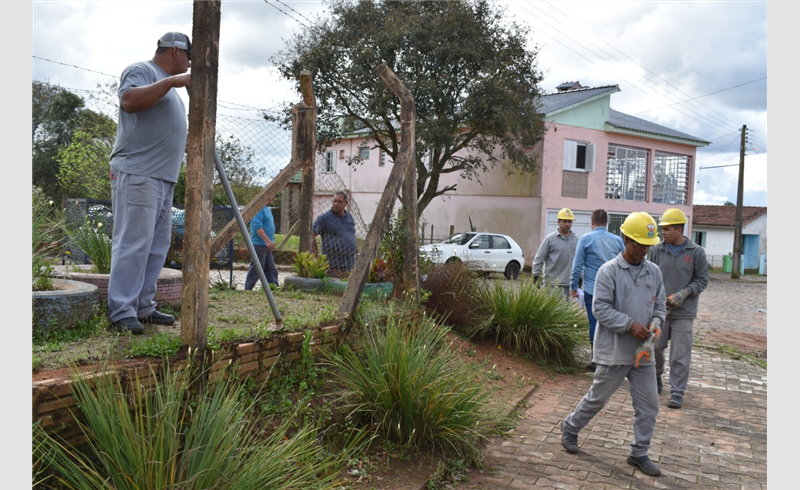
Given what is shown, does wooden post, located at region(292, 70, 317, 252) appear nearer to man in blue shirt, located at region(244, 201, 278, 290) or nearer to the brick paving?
man in blue shirt, located at region(244, 201, 278, 290)

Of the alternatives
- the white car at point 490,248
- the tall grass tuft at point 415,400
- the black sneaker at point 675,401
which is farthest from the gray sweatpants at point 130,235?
the white car at point 490,248

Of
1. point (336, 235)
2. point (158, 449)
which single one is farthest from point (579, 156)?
point (158, 449)

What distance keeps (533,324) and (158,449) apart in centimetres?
561

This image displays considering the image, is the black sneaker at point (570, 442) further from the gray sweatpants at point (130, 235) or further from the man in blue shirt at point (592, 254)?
the gray sweatpants at point (130, 235)

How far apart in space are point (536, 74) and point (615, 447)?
19822 millimetres

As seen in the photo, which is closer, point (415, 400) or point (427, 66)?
point (415, 400)

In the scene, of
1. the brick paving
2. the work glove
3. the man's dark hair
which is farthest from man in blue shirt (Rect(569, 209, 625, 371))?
the work glove

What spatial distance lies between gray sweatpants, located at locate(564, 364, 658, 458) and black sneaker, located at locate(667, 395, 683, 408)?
1.75 m

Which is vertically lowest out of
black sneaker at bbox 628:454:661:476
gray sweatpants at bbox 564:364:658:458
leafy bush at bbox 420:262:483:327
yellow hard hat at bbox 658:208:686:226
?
black sneaker at bbox 628:454:661:476

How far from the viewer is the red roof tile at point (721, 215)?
49.9 metres

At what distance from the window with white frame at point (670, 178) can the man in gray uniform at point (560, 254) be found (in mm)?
25282

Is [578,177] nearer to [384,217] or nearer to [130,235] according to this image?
[384,217]

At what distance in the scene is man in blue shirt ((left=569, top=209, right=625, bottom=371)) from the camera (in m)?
7.76

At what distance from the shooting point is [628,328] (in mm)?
4699
